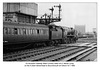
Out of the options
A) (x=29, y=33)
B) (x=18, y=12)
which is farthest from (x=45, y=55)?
(x=18, y=12)

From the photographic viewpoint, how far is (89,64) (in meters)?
9.84

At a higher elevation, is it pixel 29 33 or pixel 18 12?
pixel 18 12

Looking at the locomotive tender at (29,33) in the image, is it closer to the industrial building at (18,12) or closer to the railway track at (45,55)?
the industrial building at (18,12)

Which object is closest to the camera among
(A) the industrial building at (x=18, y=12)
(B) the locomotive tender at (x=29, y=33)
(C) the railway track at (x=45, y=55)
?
(C) the railway track at (x=45, y=55)

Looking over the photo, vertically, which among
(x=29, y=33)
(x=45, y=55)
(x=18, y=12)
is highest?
(x=18, y=12)

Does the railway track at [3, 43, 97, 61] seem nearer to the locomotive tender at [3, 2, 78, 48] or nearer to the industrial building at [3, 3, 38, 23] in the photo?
the locomotive tender at [3, 2, 78, 48]

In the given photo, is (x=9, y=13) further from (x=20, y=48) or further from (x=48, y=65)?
(x=48, y=65)

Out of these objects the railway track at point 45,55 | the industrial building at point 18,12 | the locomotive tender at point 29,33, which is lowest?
the railway track at point 45,55

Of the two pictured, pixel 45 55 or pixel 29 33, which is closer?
pixel 45 55

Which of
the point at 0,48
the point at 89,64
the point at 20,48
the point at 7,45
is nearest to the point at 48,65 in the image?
the point at 89,64

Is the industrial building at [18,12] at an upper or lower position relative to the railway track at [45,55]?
upper

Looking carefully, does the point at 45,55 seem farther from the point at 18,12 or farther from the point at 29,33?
the point at 18,12

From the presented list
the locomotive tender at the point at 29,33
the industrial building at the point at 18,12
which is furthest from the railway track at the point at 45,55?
the industrial building at the point at 18,12

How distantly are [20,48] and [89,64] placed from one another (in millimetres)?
10125
